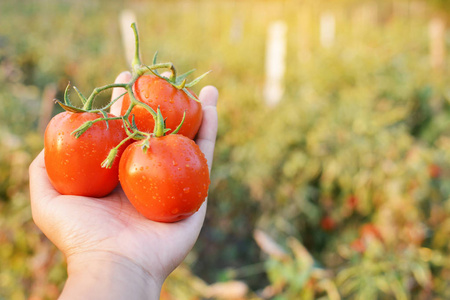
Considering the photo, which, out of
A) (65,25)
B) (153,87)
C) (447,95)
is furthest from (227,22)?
(153,87)

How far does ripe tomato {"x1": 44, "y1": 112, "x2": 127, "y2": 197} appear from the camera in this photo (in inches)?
44.1

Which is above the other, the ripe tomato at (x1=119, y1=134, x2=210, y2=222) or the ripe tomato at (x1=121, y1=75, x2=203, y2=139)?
the ripe tomato at (x1=121, y1=75, x2=203, y2=139)

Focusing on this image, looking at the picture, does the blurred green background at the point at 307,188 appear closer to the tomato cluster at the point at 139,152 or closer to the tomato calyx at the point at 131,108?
the tomato cluster at the point at 139,152

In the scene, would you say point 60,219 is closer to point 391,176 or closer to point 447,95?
point 391,176

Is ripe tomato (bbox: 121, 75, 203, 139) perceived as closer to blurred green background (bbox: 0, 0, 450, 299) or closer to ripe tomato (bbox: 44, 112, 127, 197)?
ripe tomato (bbox: 44, 112, 127, 197)

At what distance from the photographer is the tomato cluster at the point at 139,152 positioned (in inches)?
42.1

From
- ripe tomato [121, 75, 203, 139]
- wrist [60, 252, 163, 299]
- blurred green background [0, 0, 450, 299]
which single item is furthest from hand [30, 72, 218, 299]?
blurred green background [0, 0, 450, 299]

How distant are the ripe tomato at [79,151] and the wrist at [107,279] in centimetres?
21

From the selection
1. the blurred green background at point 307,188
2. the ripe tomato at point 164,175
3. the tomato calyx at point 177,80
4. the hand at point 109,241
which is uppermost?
the tomato calyx at point 177,80

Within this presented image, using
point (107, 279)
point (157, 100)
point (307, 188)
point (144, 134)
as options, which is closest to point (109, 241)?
point (107, 279)

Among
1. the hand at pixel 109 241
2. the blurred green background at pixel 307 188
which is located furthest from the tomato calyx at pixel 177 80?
the blurred green background at pixel 307 188

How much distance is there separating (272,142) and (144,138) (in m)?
1.73

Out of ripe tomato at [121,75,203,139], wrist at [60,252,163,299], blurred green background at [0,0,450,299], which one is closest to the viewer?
wrist at [60,252,163,299]

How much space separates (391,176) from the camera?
98.6 inches
